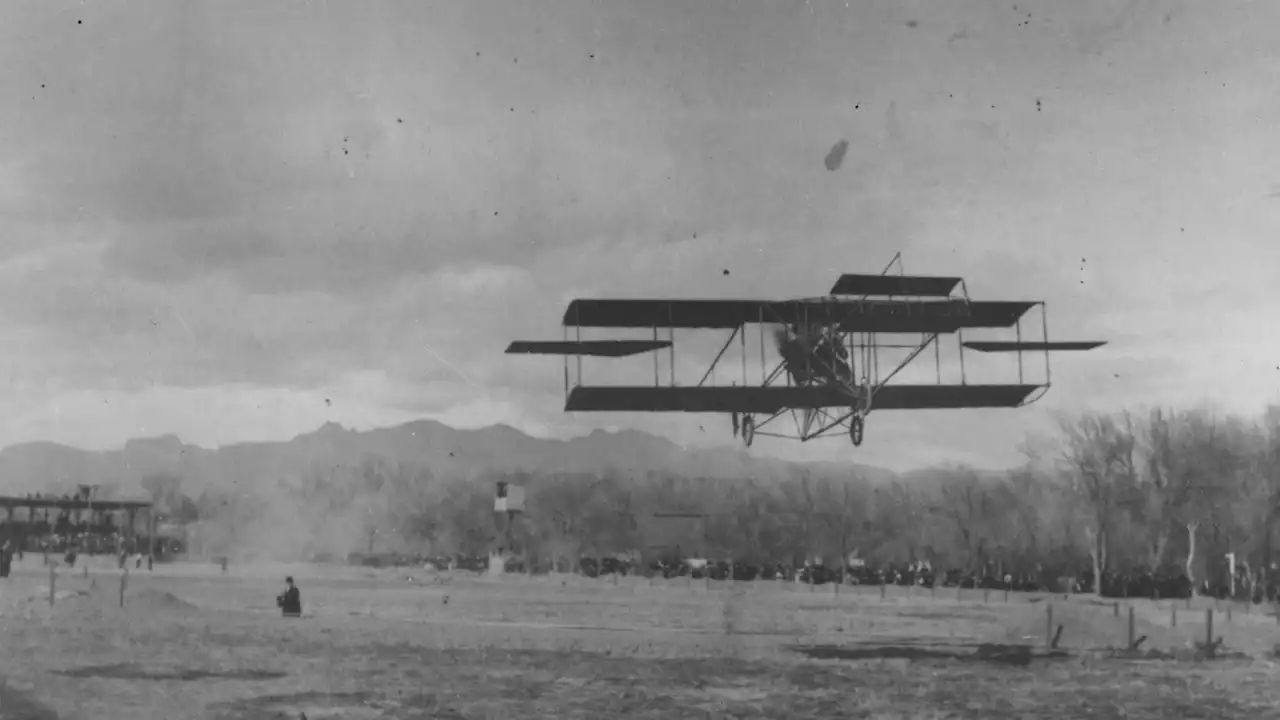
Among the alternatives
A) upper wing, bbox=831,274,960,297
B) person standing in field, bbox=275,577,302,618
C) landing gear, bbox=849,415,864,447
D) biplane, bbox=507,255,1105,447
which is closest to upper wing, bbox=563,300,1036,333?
biplane, bbox=507,255,1105,447

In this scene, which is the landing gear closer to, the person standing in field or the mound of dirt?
the person standing in field

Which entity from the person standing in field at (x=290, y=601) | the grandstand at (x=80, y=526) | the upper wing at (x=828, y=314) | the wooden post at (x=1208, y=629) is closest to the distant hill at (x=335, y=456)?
the grandstand at (x=80, y=526)

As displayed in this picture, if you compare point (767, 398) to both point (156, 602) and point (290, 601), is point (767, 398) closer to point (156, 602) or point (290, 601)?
point (290, 601)

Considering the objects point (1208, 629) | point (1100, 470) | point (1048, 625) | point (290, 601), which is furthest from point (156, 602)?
point (1208, 629)

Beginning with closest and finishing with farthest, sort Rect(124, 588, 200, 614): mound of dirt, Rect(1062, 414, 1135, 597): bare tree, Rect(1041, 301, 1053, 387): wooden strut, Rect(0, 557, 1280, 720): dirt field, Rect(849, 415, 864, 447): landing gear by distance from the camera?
Rect(0, 557, 1280, 720): dirt field → Rect(1041, 301, 1053, 387): wooden strut → Rect(849, 415, 864, 447): landing gear → Rect(1062, 414, 1135, 597): bare tree → Rect(124, 588, 200, 614): mound of dirt

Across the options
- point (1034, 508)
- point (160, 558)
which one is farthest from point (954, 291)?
point (160, 558)

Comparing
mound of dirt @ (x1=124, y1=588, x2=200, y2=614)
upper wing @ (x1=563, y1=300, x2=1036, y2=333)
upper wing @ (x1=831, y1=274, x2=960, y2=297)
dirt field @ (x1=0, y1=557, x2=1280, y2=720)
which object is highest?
upper wing @ (x1=831, y1=274, x2=960, y2=297)

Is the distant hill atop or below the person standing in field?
atop

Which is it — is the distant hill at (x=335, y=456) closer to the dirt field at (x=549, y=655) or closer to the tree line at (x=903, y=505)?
the tree line at (x=903, y=505)
